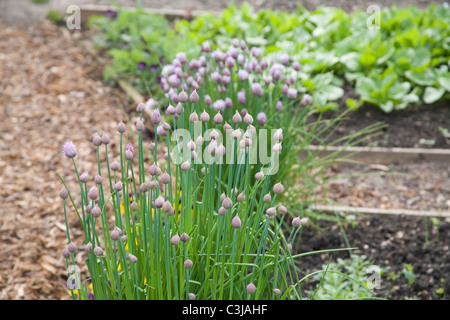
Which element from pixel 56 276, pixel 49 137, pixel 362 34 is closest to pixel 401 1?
pixel 362 34

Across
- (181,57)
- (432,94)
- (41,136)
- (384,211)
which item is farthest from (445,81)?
(41,136)

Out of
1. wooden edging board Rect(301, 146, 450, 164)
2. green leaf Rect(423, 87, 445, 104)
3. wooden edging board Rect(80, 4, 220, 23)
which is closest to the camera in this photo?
wooden edging board Rect(301, 146, 450, 164)

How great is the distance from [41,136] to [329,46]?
2458 millimetres

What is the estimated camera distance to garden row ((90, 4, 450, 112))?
151 inches

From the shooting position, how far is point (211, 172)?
4.97 ft

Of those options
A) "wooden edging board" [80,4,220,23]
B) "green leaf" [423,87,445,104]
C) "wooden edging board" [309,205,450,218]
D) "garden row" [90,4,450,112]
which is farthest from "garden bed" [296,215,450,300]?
"wooden edging board" [80,4,220,23]

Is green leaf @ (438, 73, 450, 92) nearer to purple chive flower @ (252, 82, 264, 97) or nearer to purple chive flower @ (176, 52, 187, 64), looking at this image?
purple chive flower @ (252, 82, 264, 97)

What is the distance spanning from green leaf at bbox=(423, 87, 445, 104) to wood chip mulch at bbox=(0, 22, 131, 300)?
2.30 meters

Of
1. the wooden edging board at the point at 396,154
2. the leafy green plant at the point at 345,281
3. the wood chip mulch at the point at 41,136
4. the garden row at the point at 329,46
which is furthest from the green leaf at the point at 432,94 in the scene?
the wood chip mulch at the point at 41,136

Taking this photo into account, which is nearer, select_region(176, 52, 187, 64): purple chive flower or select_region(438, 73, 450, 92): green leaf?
select_region(176, 52, 187, 64): purple chive flower

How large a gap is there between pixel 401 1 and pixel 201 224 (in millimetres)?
5260

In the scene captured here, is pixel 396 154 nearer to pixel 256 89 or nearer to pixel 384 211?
pixel 384 211

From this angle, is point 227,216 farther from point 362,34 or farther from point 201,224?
point 362,34

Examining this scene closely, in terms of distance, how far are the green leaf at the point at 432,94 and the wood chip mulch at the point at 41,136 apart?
7.55 ft
